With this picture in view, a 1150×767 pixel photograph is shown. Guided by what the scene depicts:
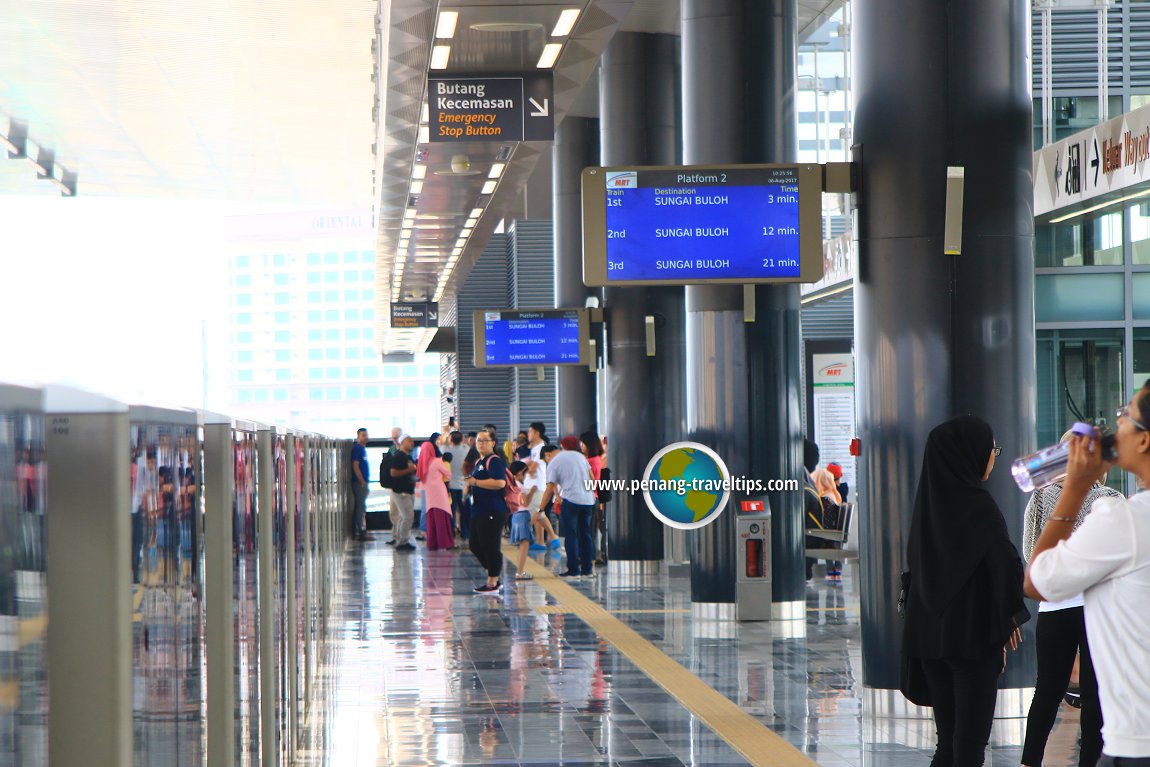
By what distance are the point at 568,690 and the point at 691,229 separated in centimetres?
300

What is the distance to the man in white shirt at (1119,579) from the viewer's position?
2984 mm

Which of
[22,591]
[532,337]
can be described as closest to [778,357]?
[532,337]

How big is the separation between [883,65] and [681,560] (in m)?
10.2

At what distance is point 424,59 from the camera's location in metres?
10.8

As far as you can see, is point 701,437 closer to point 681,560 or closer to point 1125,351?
point 681,560

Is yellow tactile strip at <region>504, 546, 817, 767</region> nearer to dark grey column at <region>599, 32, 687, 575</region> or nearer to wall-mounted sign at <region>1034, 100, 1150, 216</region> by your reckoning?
dark grey column at <region>599, 32, 687, 575</region>

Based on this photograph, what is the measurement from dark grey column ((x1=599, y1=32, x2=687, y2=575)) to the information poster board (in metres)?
8.24

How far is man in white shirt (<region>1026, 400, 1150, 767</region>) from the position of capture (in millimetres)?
2984

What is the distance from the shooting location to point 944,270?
7328mm

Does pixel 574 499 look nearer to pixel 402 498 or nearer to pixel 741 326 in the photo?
pixel 741 326

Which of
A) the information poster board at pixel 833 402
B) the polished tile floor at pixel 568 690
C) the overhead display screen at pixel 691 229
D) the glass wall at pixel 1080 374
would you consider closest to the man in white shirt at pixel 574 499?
the polished tile floor at pixel 568 690

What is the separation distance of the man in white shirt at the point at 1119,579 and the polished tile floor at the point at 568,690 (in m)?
3.52

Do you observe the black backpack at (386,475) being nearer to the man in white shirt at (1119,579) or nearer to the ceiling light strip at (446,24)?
the ceiling light strip at (446,24)

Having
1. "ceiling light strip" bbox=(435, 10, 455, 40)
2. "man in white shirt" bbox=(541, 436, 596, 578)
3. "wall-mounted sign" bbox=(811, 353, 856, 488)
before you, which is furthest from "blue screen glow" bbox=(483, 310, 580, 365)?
"wall-mounted sign" bbox=(811, 353, 856, 488)
